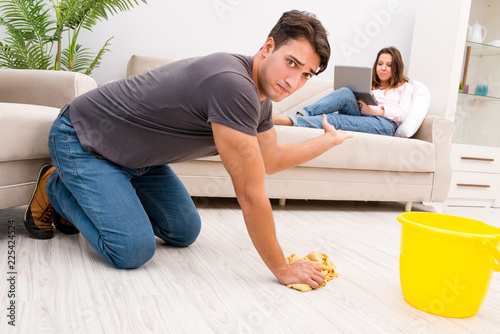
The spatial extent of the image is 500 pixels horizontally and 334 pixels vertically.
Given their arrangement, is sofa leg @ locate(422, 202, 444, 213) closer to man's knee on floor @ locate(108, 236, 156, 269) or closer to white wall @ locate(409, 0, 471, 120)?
white wall @ locate(409, 0, 471, 120)

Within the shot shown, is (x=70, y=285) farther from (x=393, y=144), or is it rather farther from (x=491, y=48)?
(x=491, y=48)

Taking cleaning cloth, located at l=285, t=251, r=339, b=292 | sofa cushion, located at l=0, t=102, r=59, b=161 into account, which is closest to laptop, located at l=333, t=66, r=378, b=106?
cleaning cloth, located at l=285, t=251, r=339, b=292

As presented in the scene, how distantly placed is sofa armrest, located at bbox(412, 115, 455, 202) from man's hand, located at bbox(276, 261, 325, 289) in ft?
4.96

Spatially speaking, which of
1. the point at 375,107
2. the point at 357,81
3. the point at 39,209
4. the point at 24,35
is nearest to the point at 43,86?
the point at 39,209

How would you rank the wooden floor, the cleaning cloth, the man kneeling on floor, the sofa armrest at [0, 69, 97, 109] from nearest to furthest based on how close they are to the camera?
the wooden floor, the man kneeling on floor, the cleaning cloth, the sofa armrest at [0, 69, 97, 109]

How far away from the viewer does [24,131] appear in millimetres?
1335

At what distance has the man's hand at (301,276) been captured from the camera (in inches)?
44.3

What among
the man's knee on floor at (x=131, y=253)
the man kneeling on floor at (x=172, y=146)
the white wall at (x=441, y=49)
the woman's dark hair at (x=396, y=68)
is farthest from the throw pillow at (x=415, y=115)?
the man's knee on floor at (x=131, y=253)

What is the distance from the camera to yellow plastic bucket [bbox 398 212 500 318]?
0.93 m

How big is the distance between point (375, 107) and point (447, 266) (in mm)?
1729

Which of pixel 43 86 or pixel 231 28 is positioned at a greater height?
pixel 231 28

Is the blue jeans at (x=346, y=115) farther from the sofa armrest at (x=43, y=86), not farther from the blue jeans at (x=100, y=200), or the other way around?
the blue jeans at (x=100, y=200)

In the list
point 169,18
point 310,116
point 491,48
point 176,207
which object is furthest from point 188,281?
point 491,48

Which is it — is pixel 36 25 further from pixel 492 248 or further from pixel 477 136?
pixel 477 136
